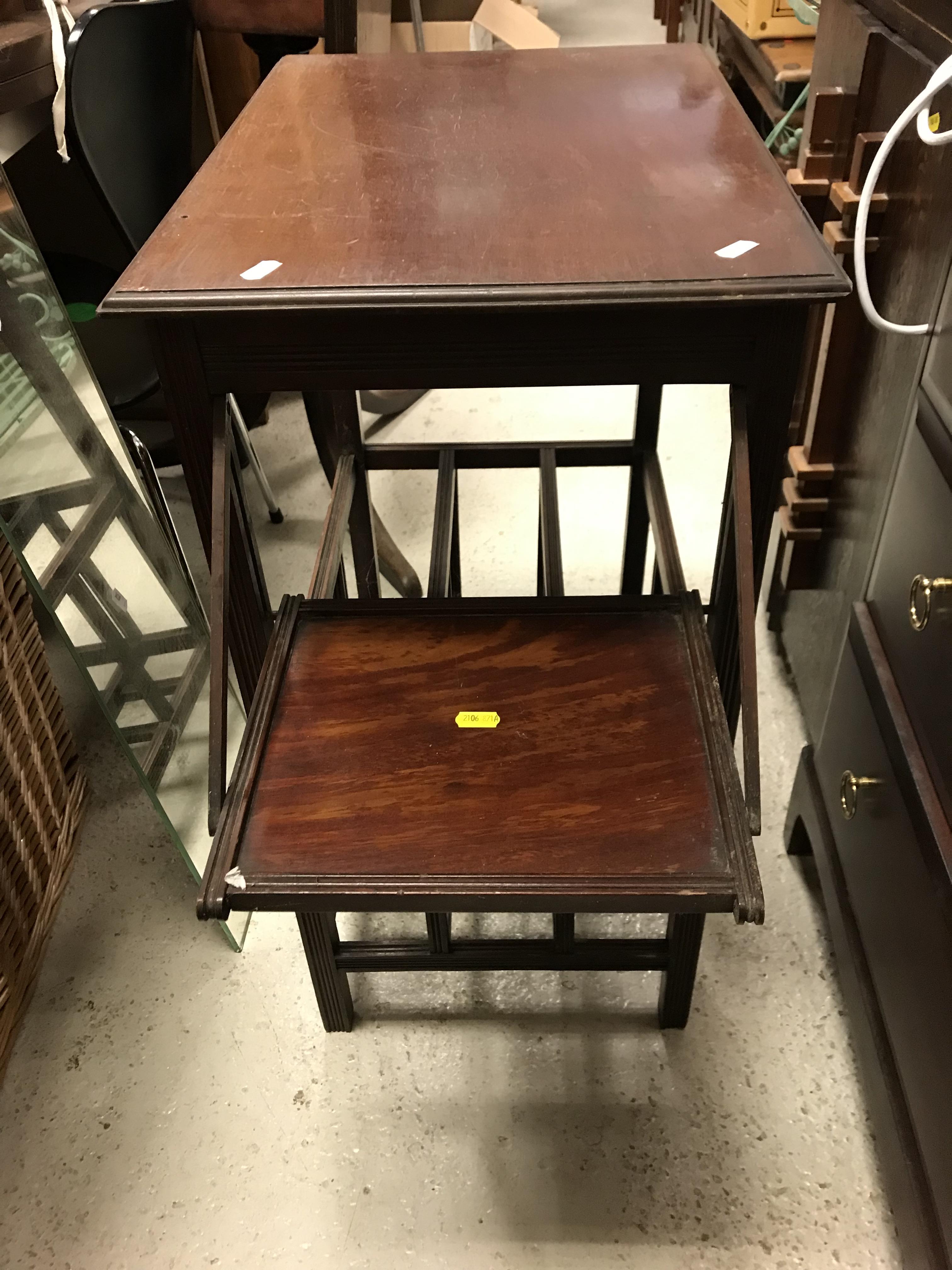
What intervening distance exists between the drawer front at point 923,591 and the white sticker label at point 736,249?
0.83 ft

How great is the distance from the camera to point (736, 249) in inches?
26.3

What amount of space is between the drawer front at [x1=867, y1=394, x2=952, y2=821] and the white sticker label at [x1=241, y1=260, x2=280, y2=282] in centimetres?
56

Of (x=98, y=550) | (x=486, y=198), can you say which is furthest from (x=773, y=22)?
(x=98, y=550)

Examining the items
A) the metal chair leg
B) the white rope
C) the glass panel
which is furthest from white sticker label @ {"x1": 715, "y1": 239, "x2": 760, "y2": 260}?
the metal chair leg

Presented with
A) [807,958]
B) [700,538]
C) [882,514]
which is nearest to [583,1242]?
[807,958]

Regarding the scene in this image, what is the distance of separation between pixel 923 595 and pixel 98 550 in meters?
0.90

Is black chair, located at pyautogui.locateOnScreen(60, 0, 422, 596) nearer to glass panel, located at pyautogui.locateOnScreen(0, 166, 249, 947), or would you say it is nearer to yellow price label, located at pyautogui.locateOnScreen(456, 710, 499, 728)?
glass panel, located at pyautogui.locateOnScreen(0, 166, 249, 947)

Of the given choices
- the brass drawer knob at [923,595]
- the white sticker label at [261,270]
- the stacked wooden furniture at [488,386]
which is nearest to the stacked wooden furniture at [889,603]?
the brass drawer knob at [923,595]

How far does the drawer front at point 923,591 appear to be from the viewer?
0.77m

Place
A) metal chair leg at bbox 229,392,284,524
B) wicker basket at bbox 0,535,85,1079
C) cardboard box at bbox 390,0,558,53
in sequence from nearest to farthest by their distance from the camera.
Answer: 1. wicker basket at bbox 0,535,85,1079
2. metal chair leg at bbox 229,392,284,524
3. cardboard box at bbox 390,0,558,53

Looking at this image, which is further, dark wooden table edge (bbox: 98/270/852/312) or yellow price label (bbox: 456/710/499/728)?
yellow price label (bbox: 456/710/499/728)

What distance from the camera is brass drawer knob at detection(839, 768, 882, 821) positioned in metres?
0.95

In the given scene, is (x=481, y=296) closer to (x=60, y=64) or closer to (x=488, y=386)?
(x=488, y=386)

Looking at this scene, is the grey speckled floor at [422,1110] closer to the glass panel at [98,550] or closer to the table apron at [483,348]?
the glass panel at [98,550]
